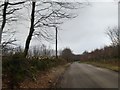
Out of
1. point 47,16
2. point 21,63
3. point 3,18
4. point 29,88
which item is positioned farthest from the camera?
point 47,16

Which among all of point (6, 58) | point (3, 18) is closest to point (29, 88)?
point (6, 58)

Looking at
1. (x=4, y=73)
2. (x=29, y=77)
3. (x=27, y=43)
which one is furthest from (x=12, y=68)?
(x=27, y=43)

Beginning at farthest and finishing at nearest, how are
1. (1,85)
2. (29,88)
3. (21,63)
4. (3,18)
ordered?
1. (3,18)
2. (21,63)
3. (29,88)
4. (1,85)

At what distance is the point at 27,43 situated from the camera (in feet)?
87.9

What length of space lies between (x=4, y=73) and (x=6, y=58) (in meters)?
1.36

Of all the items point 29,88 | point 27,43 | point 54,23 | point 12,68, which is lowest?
point 29,88

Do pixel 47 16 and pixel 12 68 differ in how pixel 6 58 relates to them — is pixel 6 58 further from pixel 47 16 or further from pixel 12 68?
pixel 47 16

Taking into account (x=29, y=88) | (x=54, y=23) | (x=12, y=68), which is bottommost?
(x=29, y=88)

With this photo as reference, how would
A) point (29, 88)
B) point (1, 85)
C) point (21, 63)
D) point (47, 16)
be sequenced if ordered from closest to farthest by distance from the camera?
point (1, 85), point (29, 88), point (21, 63), point (47, 16)

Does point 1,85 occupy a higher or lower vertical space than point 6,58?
lower

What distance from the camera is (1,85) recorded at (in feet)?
52.9

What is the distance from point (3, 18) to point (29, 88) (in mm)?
5360

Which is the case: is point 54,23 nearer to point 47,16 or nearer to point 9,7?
point 47,16

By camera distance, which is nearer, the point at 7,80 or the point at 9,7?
the point at 7,80
